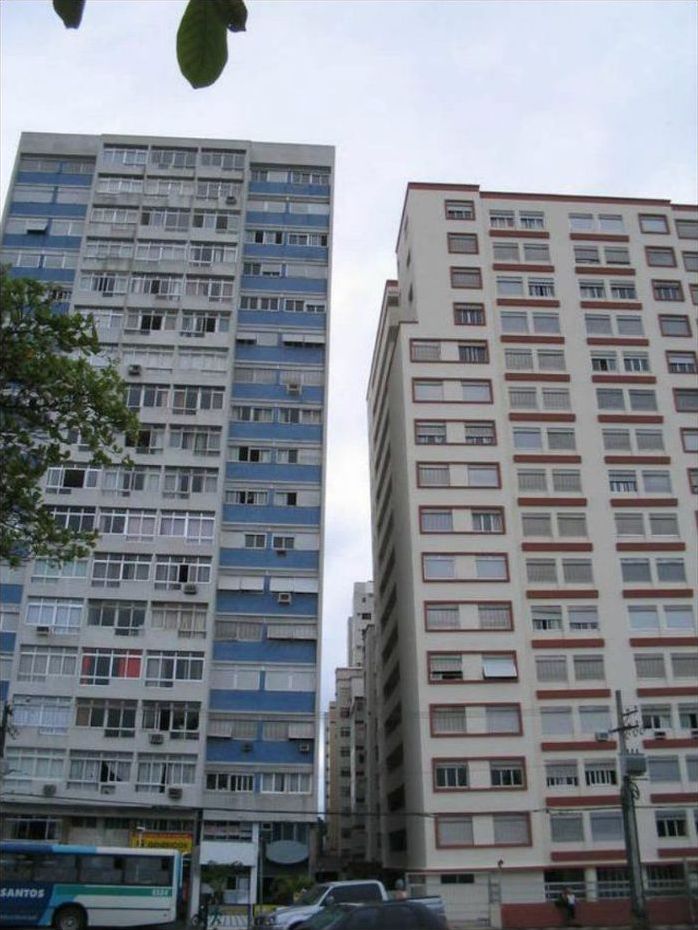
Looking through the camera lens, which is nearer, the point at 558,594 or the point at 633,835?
the point at 633,835

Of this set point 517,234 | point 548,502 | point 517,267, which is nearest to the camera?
point 548,502

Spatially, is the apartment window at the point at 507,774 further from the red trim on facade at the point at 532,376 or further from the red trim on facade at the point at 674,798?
the red trim on facade at the point at 532,376

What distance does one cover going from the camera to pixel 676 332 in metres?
50.0

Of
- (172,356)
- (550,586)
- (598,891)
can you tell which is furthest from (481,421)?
(598,891)

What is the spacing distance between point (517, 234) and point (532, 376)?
9.13 m

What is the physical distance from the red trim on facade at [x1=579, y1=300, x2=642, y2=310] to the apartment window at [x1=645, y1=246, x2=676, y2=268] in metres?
3.07

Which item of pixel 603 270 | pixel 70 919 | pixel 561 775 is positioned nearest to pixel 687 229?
pixel 603 270

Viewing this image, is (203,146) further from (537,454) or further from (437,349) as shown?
(537,454)

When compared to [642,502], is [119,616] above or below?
below

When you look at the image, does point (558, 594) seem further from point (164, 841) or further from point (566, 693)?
point (164, 841)

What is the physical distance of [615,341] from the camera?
4922 cm

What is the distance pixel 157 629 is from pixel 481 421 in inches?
758

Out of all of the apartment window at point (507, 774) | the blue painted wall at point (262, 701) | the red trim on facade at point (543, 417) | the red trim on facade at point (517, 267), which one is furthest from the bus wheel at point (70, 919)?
the red trim on facade at point (517, 267)

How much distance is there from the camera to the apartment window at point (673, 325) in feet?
164
